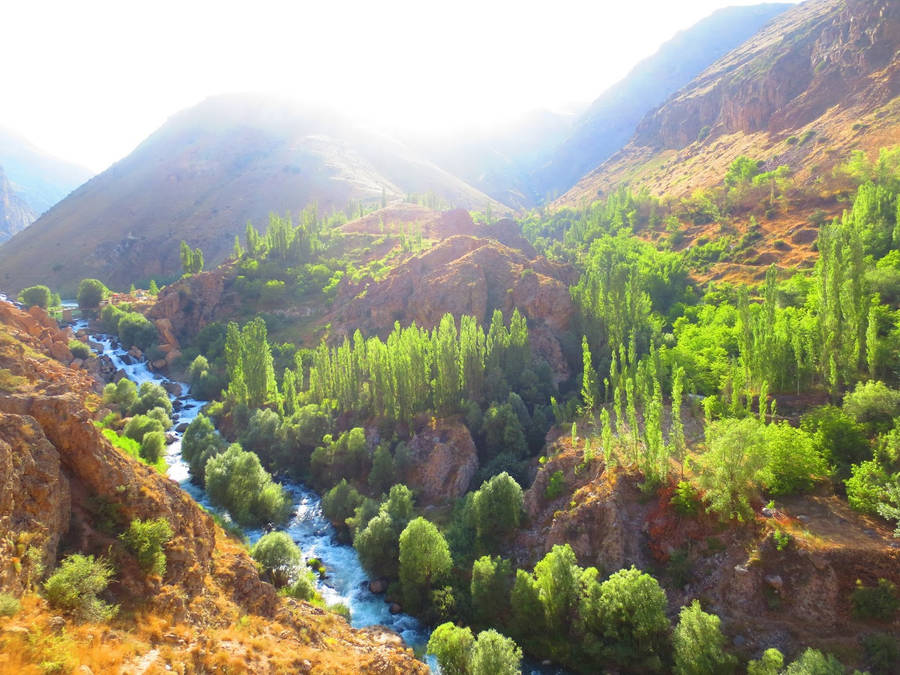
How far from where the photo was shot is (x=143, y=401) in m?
66.7

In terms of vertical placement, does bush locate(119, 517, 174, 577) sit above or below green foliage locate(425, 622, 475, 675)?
above

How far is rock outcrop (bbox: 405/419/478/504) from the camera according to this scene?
162ft

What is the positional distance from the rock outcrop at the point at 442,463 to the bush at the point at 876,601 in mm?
31667

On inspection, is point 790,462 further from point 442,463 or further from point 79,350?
point 79,350

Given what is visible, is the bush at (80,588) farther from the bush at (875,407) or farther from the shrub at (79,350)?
the shrub at (79,350)

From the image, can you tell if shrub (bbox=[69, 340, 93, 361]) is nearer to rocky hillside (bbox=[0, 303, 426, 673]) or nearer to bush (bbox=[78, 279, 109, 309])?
bush (bbox=[78, 279, 109, 309])

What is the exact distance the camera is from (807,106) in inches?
4946

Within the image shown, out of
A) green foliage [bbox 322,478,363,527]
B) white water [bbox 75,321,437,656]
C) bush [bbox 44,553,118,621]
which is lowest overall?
white water [bbox 75,321,437,656]

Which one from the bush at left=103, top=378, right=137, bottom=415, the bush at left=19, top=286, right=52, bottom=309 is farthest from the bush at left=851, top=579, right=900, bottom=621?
the bush at left=19, top=286, right=52, bottom=309

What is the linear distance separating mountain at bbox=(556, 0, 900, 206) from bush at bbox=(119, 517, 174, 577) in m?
119

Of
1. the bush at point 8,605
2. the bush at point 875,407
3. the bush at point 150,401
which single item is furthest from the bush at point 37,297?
the bush at point 875,407

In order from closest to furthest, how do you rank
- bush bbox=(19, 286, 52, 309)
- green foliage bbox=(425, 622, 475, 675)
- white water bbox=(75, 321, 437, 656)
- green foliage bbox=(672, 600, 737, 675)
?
green foliage bbox=(672, 600, 737, 675)
green foliage bbox=(425, 622, 475, 675)
white water bbox=(75, 321, 437, 656)
bush bbox=(19, 286, 52, 309)

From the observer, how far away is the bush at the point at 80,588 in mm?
17266

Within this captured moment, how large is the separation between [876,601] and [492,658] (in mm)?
21375
